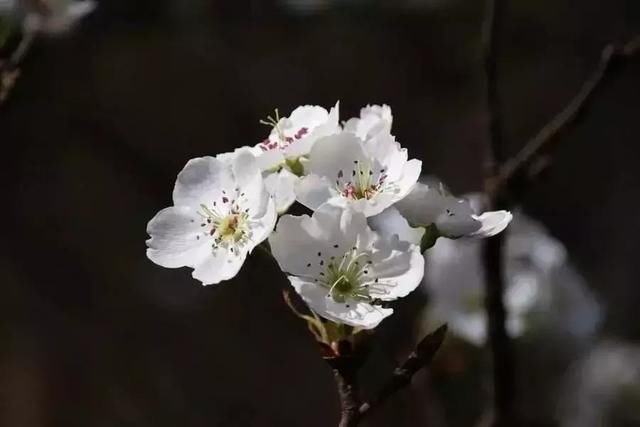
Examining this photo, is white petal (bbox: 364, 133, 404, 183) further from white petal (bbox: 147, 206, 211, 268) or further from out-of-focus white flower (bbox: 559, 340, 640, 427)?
out-of-focus white flower (bbox: 559, 340, 640, 427)

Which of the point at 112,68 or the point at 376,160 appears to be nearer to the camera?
the point at 376,160

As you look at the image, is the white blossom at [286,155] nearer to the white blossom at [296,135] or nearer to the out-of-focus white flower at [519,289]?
the white blossom at [296,135]

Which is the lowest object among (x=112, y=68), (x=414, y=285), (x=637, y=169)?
(x=637, y=169)

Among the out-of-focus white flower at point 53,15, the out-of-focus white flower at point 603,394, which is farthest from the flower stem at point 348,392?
the out-of-focus white flower at point 603,394

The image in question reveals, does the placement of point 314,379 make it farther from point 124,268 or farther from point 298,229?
point 298,229

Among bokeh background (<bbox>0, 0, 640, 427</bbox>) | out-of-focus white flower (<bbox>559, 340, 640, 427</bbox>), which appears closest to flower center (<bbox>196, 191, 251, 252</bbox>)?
out-of-focus white flower (<bbox>559, 340, 640, 427</bbox>)

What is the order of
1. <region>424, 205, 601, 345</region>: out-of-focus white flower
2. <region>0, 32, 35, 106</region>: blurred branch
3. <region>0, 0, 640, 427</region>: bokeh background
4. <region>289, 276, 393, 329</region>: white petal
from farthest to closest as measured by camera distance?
<region>0, 0, 640, 427</region>: bokeh background → <region>424, 205, 601, 345</region>: out-of-focus white flower → <region>0, 32, 35, 106</region>: blurred branch → <region>289, 276, 393, 329</region>: white petal

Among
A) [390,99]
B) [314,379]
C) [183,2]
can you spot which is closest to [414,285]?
[314,379]
